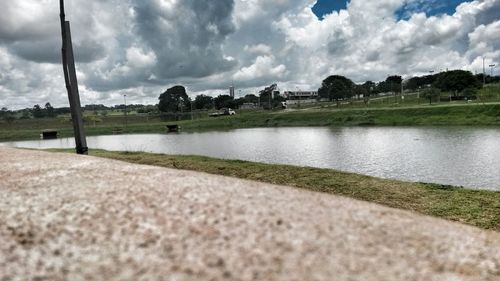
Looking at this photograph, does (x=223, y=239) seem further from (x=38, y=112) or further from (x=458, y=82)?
(x=38, y=112)

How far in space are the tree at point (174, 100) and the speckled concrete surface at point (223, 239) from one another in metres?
160

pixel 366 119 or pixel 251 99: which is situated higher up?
pixel 251 99

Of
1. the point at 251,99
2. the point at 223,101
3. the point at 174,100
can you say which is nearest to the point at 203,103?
the point at 223,101

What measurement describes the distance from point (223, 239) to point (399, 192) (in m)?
10.2

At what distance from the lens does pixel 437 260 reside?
7.29 ft

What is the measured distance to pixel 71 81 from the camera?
17.7 metres

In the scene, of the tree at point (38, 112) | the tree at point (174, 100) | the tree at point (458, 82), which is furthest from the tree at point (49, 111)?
the tree at point (458, 82)

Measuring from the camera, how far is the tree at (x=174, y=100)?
16088 centimetres

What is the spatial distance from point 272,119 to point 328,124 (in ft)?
59.6

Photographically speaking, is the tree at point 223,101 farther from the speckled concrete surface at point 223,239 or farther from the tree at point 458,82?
the speckled concrete surface at point 223,239

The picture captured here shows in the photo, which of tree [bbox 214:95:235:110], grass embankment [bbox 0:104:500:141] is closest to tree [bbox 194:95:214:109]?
tree [bbox 214:95:235:110]

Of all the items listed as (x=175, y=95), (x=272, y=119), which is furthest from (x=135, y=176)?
(x=175, y=95)

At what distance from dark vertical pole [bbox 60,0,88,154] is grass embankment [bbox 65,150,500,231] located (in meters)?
5.80

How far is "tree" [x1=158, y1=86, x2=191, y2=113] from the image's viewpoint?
Result: 161 meters
